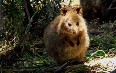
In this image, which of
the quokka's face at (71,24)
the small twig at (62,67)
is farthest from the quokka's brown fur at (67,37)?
the small twig at (62,67)

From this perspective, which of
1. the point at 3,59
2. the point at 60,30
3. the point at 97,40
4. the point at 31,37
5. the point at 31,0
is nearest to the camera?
the point at 60,30

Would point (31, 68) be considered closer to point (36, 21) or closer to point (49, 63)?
point (49, 63)

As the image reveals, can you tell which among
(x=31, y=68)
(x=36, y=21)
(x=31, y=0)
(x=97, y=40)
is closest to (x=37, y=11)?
(x=36, y=21)

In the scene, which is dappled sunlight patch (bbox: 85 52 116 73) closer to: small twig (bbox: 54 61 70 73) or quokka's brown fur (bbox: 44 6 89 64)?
quokka's brown fur (bbox: 44 6 89 64)

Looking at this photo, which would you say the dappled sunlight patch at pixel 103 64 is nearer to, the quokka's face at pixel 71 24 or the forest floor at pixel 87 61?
the forest floor at pixel 87 61

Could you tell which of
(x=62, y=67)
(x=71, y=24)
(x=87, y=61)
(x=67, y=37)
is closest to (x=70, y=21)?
(x=71, y=24)

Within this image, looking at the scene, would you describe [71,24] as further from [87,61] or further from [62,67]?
[87,61]

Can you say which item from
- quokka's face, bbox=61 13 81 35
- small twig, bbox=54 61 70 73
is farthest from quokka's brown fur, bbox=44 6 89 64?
small twig, bbox=54 61 70 73

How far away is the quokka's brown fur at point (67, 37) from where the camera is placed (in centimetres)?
486

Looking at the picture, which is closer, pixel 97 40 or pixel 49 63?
pixel 49 63

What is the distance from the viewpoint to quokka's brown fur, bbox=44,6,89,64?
4.86 meters

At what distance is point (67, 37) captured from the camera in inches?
192

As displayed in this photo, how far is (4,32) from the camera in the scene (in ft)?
20.6

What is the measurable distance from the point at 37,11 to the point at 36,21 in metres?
0.23
